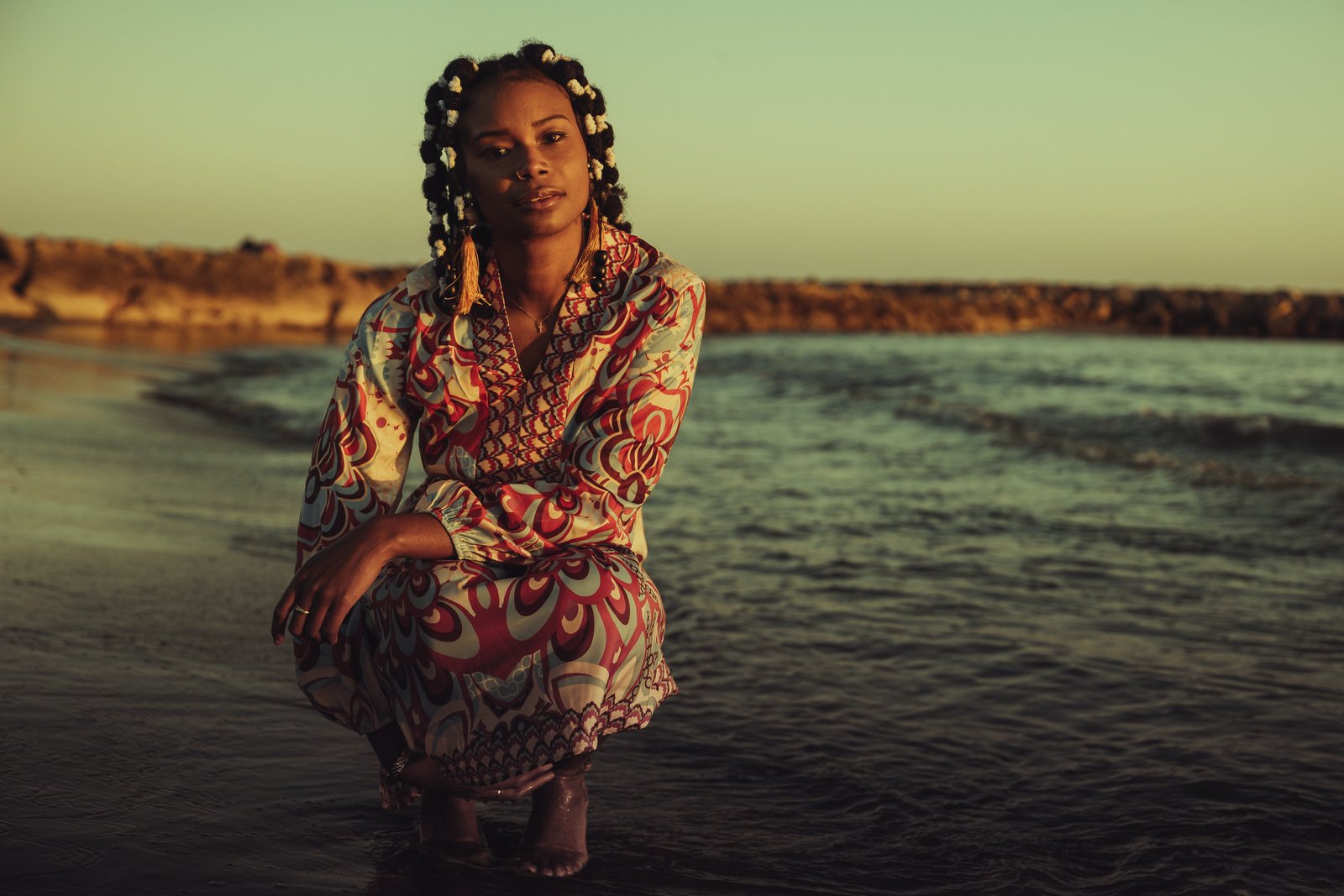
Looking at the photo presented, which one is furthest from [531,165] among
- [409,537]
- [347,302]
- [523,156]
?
[347,302]

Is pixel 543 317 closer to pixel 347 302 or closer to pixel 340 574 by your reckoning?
pixel 340 574

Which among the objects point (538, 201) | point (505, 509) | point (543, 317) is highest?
point (538, 201)

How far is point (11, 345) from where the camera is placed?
56.8 feet

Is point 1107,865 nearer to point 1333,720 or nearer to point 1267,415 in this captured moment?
point 1333,720

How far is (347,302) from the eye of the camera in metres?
37.2

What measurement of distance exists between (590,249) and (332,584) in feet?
2.98

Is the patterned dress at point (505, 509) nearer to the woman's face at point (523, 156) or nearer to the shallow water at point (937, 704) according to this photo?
the woman's face at point (523, 156)

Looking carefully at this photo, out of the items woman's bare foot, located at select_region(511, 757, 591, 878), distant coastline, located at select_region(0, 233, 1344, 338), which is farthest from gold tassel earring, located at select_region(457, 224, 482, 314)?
distant coastline, located at select_region(0, 233, 1344, 338)

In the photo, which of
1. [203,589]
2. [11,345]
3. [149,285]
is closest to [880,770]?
[203,589]

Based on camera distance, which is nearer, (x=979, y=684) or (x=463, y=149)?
(x=463, y=149)

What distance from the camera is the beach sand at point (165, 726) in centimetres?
250

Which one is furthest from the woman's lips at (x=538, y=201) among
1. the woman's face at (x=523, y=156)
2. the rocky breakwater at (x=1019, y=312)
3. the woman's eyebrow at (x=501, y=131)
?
the rocky breakwater at (x=1019, y=312)

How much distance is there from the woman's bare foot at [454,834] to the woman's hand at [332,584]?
525 mm

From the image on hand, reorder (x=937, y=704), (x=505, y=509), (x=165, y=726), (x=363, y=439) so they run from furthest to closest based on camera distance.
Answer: (x=937, y=704)
(x=165, y=726)
(x=363, y=439)
(x=505, y=509)
